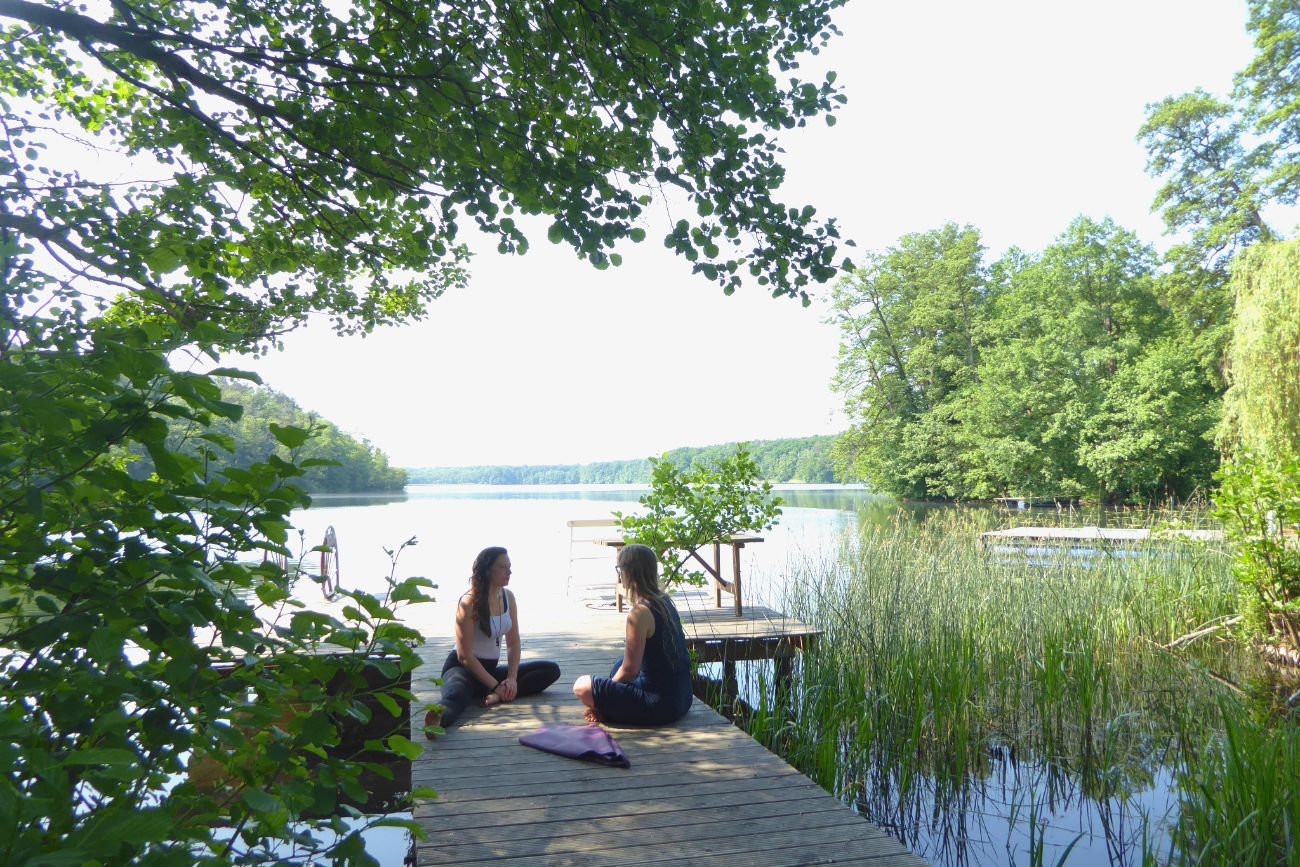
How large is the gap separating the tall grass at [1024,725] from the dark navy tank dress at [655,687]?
78cm

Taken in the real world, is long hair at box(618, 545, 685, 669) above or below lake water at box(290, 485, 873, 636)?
above

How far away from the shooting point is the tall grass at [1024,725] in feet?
12.3

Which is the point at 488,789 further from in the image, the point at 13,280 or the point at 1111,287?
the point at 1111,287

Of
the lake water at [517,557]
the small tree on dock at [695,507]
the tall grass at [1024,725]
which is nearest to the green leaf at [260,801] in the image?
the lake water at [517,557]

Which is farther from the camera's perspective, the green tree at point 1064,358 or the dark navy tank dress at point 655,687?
the green tree at point 1064,358

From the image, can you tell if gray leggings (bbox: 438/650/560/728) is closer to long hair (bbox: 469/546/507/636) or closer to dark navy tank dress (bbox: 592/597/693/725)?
long hair (bbox: 469/546/507/636)

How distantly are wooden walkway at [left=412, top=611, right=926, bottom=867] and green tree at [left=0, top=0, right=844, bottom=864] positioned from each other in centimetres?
59

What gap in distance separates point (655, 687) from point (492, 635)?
104 centimetres

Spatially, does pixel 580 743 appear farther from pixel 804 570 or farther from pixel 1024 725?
pixel 804 570

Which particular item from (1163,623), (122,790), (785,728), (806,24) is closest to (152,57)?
(806,24)

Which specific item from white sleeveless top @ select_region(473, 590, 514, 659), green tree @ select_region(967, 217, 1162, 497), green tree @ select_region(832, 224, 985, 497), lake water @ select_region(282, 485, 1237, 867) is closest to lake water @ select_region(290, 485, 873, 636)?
lake water @ select_region(282, 485, 1237, 867)

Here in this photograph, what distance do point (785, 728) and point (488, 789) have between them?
196cm

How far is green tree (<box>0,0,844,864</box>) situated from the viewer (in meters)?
1.03

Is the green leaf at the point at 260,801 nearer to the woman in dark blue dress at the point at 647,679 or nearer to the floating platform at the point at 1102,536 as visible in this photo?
the woman in dark blue dress at the point at 647,679
